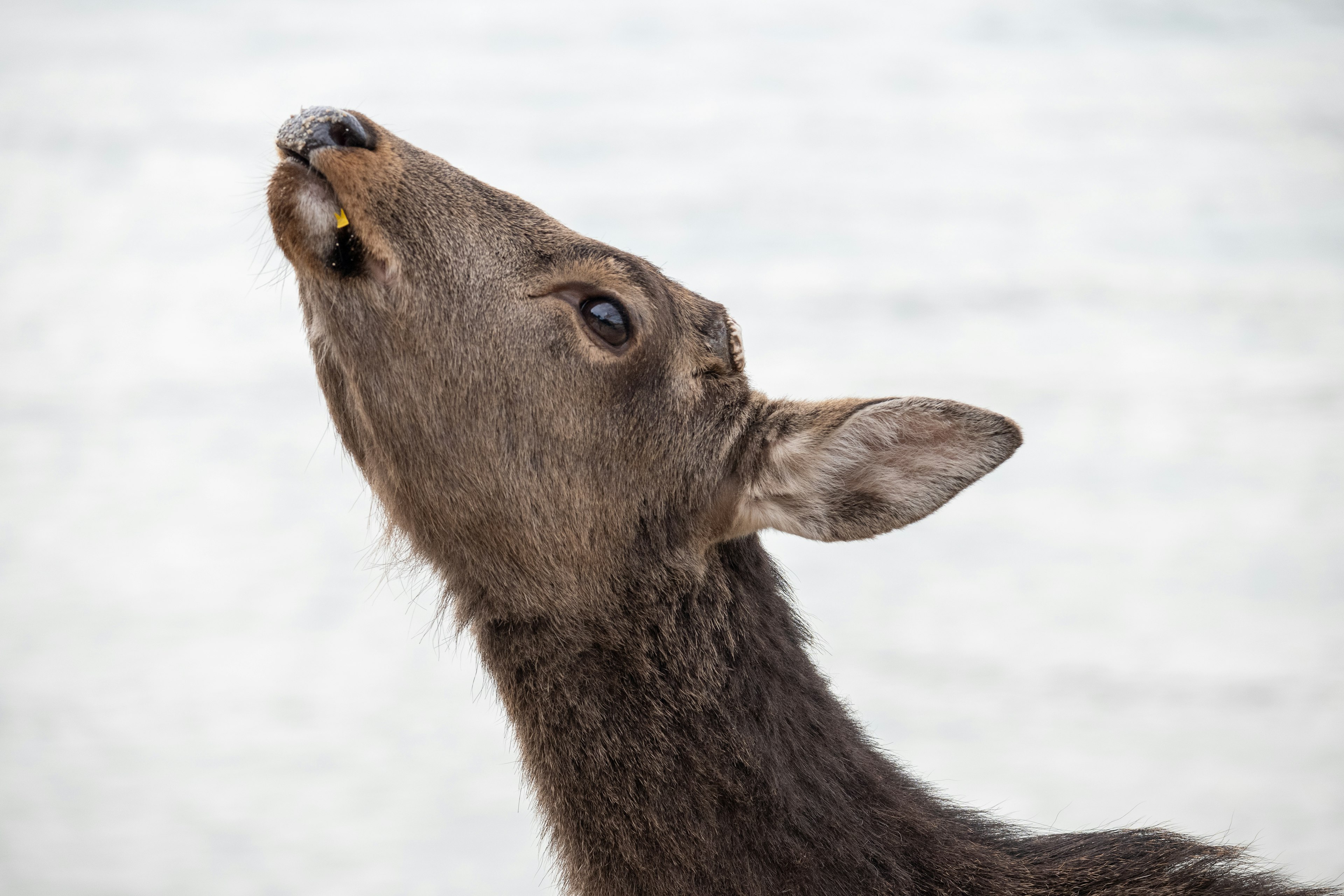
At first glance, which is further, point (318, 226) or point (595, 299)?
point (595, 299)

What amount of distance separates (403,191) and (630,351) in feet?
2.27

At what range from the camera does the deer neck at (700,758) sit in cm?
297

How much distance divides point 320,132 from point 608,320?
83 cm

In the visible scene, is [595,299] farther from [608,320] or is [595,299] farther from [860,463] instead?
[860,463]

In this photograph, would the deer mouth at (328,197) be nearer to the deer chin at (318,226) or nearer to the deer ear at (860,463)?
the deer chin at (318,226)

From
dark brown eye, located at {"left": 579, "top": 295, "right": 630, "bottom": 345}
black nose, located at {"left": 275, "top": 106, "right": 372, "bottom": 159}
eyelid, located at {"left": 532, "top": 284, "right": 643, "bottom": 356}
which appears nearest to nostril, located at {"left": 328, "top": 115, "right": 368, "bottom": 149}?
black nose, located at {"left": 275, "top": 106, "right": 372, "bottom": 159}

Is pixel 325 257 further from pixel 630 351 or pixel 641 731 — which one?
pixel 641 731

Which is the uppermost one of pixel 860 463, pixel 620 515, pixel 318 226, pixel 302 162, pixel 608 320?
pixel 302 162

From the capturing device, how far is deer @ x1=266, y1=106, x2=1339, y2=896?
118 inches

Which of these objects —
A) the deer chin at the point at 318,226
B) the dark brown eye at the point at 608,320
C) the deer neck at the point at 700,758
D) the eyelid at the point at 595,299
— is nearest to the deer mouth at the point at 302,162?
the deer chin at the point at 318,226

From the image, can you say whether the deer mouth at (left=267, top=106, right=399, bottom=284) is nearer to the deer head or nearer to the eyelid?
the deer head

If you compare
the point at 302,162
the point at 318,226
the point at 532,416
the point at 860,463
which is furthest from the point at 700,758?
the point at 302,162

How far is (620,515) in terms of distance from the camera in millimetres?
3176

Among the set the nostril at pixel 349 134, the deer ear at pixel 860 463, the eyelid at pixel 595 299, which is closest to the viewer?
the deer ear at pixel 860 463
